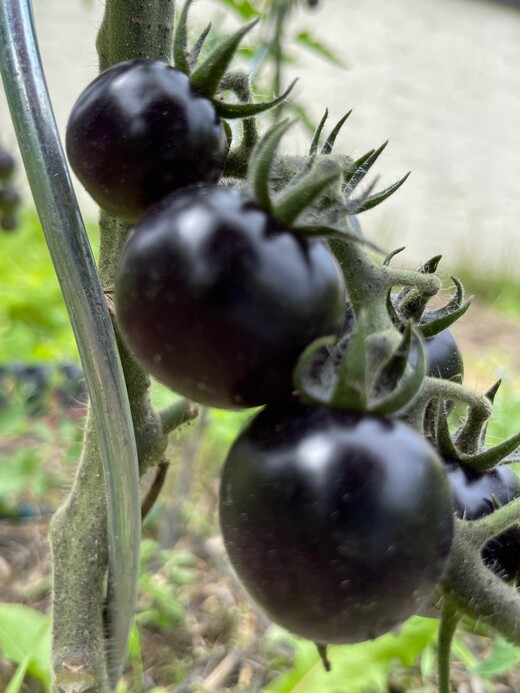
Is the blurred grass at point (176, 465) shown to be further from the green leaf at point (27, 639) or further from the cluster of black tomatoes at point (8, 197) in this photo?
the green leaf at point (27, 639)

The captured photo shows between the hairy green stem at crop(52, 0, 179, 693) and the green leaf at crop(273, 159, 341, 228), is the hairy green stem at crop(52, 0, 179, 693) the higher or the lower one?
the lower one

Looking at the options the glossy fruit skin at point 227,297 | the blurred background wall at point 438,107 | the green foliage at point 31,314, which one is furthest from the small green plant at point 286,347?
the blurred background wall at point 438,107

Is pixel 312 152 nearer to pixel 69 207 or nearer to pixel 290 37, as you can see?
pixel 69 207

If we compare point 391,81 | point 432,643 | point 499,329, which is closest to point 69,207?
point 432,643

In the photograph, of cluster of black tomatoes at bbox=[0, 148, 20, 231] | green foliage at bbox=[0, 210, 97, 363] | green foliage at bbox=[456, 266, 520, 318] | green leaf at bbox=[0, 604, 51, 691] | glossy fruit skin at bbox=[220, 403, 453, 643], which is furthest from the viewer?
green foliage at bbox=[456, 266, 520, 318]

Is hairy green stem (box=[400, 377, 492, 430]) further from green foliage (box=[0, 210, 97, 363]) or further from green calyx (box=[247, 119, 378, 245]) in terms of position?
green foliage (box=[0, 210, 97, 363])

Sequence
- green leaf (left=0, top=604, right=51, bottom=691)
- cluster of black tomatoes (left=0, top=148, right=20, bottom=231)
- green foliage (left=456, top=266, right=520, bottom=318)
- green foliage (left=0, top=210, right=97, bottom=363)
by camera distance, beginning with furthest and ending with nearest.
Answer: green foliage (left=456, top=266, right=520, bottom=318)
cluster of black tomatoes (left=0, top=148, right=20, bottom=231)
green foliage (left=0, top=210, right=97, bottom=363)
green leaf (left=0, top=604, right=51, bottom=691)

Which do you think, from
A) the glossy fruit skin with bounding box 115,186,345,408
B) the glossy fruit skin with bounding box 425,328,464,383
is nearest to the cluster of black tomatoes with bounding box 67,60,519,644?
the glossy fruit skin with bounding box 115,186,345,408
